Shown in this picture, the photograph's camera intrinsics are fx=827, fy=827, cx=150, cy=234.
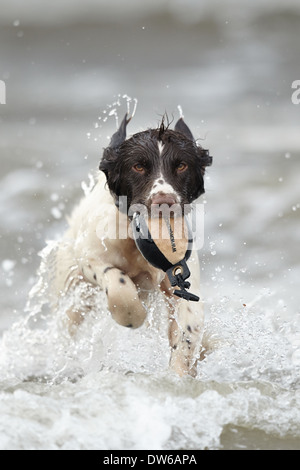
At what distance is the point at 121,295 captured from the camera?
493 centimetres

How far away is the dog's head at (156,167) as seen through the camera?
15.2 feet

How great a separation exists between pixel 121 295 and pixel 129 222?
18.1 inches

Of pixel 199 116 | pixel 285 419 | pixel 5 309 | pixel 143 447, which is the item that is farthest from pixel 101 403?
pixel 199 116

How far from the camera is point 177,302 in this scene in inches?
211
